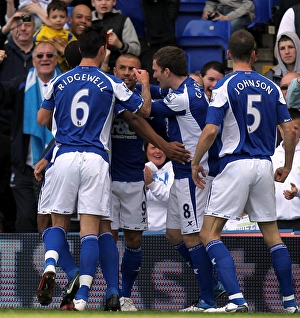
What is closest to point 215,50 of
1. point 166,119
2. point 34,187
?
point 34,187

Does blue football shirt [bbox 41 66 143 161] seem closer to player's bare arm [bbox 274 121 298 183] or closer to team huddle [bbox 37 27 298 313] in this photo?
team huddle [bbox 37 27 298 313]

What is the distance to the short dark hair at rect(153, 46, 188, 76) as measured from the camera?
9211 mm

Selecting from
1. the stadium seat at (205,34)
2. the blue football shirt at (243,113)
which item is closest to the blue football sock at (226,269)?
the blue football shirt at (243,113)

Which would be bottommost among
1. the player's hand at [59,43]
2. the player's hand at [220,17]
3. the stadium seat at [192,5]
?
the player's hand at [59,43]

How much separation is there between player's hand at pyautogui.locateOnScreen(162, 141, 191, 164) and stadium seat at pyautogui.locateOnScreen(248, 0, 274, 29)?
5777 mm

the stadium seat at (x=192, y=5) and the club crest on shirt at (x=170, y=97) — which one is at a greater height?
the stadium seat at (x=192, y=5)

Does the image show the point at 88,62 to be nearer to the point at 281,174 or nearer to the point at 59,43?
the point at 281,174

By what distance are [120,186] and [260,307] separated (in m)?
1.90

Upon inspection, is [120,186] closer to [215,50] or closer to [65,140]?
[65,140]

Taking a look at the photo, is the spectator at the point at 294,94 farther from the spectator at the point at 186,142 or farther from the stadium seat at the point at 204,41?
the stadium seat at the point at 204,41

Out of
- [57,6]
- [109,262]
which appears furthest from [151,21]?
[109,262]

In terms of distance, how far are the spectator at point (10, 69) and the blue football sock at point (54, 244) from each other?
148 inches

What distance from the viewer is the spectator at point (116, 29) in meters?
12.6

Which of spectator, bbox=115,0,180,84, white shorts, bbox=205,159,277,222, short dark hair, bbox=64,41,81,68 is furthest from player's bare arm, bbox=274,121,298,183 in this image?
spectator, bbox=115,0,180,84
